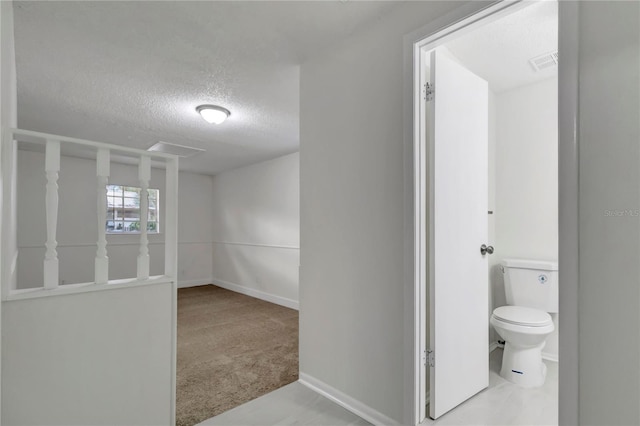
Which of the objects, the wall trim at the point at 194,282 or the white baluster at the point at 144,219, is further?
the wall trim at the point at 194,282

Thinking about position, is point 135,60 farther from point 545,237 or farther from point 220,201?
point 220,201

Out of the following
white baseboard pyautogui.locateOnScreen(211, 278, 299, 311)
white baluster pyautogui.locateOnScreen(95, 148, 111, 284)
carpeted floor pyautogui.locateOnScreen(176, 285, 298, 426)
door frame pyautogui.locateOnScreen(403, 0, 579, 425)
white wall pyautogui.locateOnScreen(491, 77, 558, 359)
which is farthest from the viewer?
white baseboard pyautogui.locateOnScreen(211, 278, 299, 311)

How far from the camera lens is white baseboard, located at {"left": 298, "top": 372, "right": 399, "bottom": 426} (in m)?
1.73

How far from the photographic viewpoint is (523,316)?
2162mm

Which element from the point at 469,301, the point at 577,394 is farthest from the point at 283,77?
the point at 577,394

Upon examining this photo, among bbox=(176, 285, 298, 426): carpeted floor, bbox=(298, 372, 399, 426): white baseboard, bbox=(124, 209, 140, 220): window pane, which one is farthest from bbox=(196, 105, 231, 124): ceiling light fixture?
bbox=(124, 209, 140, 220): window pane

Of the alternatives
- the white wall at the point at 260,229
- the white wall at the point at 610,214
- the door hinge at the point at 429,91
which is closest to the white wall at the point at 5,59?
the door hinge at the point at 429,91

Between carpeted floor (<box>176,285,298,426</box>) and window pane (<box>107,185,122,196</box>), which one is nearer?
carpeted floor (<box>176,285,298,426</box>)

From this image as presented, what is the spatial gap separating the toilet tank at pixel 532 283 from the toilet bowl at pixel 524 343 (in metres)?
0.20

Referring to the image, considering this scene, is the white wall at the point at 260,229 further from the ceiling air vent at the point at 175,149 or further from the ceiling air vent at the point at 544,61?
the ceiling air vent at the point at 544,61

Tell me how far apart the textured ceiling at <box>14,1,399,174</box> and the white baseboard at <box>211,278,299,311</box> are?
8.03 feet

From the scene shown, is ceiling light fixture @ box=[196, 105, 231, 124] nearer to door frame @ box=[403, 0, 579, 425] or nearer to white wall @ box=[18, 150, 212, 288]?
door frame @ box=[403, 0, 579, 425]

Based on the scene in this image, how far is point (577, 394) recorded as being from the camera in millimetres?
1157

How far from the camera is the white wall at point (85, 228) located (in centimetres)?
450
